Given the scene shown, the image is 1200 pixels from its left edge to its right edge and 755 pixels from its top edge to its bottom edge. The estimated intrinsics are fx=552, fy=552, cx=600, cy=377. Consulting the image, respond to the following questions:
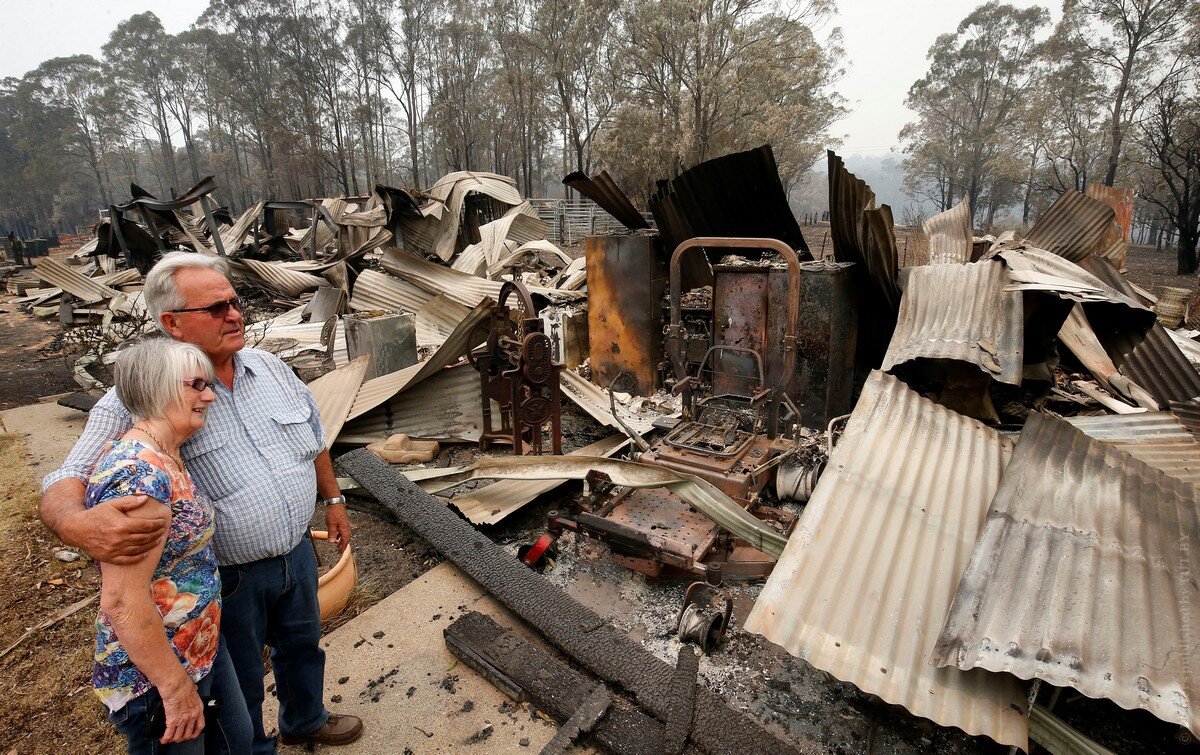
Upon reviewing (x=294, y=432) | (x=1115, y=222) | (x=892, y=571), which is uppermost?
(x=1115, y=222)

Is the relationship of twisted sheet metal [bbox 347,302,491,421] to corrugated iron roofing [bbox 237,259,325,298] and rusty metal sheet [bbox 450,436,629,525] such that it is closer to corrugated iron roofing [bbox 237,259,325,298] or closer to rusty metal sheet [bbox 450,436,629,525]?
rusty metal sheet [bbox 450,436,629,525]

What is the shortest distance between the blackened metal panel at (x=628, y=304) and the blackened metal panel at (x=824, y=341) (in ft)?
5.06

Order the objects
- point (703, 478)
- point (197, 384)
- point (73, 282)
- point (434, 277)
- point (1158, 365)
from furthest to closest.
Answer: point (73, 282) → point (434, 277) → point (1158, 365) → point (703, 478) → point (197, 384)

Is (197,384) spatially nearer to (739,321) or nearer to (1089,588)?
(1089,588)

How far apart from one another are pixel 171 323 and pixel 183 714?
43.8 inches

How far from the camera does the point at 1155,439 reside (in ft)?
10.9

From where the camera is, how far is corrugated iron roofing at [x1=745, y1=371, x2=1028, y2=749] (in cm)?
176

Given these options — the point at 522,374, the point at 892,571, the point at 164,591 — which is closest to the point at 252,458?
the point at 164,591

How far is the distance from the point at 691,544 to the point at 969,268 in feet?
11.5

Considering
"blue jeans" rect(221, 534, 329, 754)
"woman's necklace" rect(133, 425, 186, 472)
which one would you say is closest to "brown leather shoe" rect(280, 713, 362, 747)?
"blue jeans" rect(221, 534, 329, 754)

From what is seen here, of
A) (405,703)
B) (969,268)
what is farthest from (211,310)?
(969,268)

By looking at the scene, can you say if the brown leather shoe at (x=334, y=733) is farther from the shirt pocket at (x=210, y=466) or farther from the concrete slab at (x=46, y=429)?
the concrete slab at (x=46, y=429)

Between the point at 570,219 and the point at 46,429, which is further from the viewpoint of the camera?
the point at 570,219

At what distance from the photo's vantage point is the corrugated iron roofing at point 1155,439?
3010 millimetres
